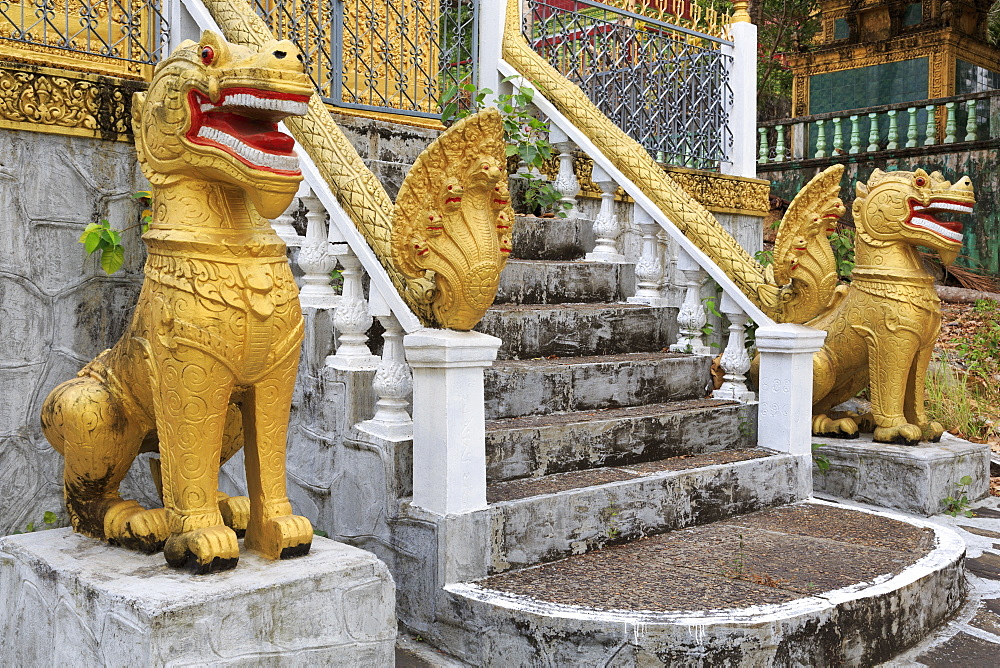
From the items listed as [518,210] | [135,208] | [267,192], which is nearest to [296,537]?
[267,192]

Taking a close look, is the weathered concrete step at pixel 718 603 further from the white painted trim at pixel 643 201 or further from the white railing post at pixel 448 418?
the white painted trim at pixel 643 201

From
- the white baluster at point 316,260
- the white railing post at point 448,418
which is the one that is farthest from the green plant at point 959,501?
the white baluster at point 316,260

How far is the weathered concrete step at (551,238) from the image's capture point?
525 cm

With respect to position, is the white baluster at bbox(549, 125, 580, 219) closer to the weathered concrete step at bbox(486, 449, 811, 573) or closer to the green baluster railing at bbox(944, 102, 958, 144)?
the weathered concrete step at bbox(486, 449, 811, 573)

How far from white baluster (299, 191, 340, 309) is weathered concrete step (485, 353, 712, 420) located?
2.61 feet

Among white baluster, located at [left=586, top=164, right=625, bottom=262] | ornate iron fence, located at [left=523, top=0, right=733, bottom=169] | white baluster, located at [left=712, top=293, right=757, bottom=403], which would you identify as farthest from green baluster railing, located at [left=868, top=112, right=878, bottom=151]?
white baluster, located at [left=712, top=293, right=757, bottom=403]

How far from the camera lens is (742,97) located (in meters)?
6.71

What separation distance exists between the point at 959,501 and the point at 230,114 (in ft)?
14.8

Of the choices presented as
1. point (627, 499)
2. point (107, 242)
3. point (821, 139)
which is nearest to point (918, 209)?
point (627, 499)

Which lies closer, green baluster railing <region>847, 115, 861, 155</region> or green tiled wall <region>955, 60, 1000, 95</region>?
green baluster railing <region>847, 115, 861, 155</region>

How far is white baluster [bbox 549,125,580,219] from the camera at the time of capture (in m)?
5.68

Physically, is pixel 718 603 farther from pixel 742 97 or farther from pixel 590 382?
pixel 742 97

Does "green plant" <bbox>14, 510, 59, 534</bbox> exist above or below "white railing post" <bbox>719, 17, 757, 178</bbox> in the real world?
below

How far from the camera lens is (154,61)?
4.36m
